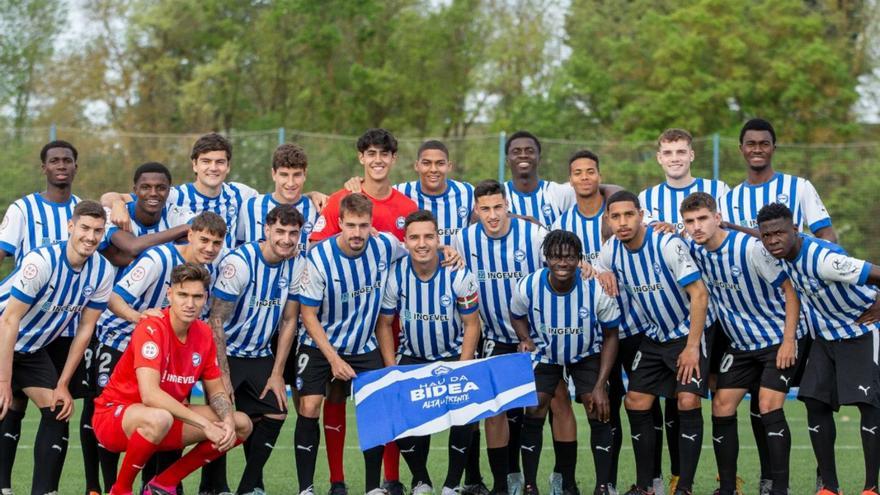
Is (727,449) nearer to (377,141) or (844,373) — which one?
(844,373)

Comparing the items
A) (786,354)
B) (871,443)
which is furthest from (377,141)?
(871,443)

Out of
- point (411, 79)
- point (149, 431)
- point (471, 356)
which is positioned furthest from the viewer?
point (411, 79)

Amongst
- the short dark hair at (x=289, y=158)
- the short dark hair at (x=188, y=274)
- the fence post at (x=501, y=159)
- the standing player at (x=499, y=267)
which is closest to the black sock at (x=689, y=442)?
the standing player at (x=499, y=267)

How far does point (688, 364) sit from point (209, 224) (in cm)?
274

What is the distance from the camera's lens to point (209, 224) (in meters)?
6.37

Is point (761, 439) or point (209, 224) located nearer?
point (209, 224)

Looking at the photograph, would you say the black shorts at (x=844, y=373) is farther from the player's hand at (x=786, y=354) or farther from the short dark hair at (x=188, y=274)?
the short dark hair at (x=188, y=274)

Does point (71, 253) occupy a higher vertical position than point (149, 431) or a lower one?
higher

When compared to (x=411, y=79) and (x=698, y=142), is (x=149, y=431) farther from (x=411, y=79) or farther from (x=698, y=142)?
(x=411, y=79)

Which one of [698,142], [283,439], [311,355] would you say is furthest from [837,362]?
[698,142]

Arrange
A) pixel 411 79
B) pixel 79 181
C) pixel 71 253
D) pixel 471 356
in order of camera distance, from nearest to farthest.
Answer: pixel 71 253 → pixel 471 356 → pixel 79 181 → pixel 411 79

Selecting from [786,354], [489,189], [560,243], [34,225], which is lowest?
[786,354]

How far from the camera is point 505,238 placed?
23.0 ft

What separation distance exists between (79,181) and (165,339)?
10011 millimetres
